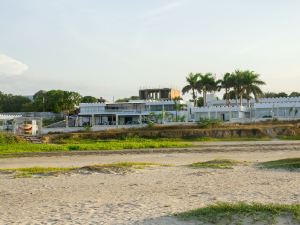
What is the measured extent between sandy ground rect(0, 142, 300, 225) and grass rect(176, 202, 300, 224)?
54cm

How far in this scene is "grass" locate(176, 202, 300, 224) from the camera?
10.9 metres

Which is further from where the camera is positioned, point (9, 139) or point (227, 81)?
point (227, 81)

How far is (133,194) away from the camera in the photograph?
15.5 m

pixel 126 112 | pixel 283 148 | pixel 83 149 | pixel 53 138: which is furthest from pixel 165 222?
pixel 126 112

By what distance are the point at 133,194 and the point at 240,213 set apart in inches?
193

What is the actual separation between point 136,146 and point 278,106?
4634 centimetres

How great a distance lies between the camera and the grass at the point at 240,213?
35.8 ft

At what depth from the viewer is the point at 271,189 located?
15562 millimetres

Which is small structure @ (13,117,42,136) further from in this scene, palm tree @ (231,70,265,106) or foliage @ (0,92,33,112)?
foliage @ (0,92,33,112)

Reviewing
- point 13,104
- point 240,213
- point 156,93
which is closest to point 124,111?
point 156,93

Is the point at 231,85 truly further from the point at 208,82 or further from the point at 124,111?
the point at 124,111

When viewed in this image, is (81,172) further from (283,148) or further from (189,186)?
(283,148)

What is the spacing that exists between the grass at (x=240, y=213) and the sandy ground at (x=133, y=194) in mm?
545

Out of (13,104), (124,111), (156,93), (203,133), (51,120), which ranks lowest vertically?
(203,133)
